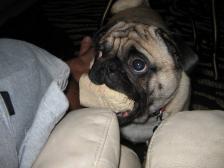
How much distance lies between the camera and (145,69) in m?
1.80

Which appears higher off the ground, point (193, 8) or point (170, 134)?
point (170, 134)

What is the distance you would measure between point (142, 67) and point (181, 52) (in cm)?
25

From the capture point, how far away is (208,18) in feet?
12.2

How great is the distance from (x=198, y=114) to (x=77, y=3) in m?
3.56

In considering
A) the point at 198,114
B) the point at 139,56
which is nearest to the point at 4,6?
the point at 139,56

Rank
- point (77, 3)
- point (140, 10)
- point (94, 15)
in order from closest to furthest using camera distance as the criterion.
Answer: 1. point (140, 10)
2. point (94, 15)
3. point (77, 3)

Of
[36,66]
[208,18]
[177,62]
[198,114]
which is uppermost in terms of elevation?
[36,66]

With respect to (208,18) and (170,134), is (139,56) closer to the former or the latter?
(170,134)

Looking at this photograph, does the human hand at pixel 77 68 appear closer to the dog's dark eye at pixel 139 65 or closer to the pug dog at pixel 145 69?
the pug dog at pixel 145 69

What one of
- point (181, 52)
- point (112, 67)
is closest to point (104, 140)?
point (112, 67)

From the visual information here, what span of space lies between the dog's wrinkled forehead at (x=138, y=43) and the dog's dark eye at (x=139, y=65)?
0.16 ft

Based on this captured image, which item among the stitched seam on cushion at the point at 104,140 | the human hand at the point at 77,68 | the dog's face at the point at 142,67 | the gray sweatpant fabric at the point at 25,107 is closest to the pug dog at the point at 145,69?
the dog's face at the point at 142,67

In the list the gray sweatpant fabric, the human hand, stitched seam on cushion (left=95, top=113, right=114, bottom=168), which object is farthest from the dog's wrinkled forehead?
stitched seam on cushion (left=95, top=113, right=114, bottom=168)

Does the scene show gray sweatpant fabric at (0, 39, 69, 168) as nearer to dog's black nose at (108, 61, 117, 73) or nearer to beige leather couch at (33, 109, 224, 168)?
beige leather couch at (33, 109, 224, 168)
